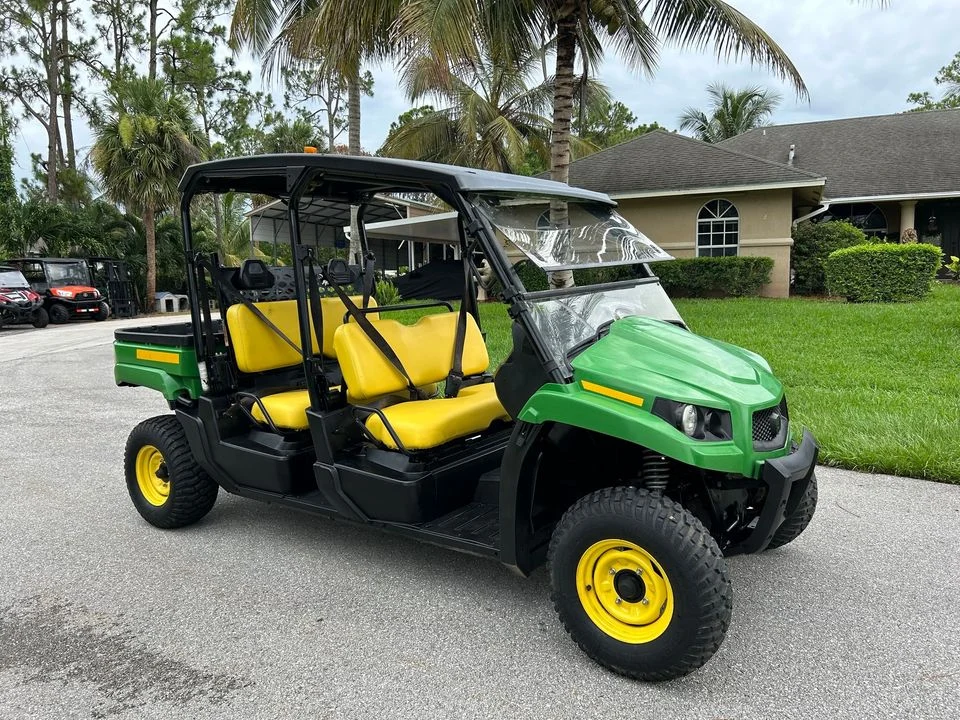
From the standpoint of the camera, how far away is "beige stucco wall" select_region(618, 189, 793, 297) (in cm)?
1689

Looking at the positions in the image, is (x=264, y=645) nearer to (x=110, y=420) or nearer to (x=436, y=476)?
(x=436, y=476)

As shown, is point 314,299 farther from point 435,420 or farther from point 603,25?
point 603,25

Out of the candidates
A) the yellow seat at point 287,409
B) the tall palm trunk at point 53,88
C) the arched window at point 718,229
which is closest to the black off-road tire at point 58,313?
the tall palm trunk at point 53,88

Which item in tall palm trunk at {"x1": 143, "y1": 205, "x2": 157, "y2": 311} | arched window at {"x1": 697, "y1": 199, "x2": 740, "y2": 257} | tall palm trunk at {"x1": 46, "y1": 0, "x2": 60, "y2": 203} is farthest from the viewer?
tall palm trunk at {"x1": 46, "y1": 0, "x2": 60, "y2": 203}

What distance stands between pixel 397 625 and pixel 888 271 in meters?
13.8

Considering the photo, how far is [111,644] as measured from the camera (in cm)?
287

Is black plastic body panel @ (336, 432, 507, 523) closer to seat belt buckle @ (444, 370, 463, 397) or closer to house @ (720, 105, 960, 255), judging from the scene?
seat belt buckle @ (444, 370, 463, 397)

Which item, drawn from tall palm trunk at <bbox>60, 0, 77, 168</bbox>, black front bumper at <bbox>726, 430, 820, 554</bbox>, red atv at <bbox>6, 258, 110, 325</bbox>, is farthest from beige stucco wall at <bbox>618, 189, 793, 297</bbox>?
tall palm trunk at <bbox>60, 0, 77, 168</bbox>

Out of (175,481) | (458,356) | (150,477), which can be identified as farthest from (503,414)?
(150,477)

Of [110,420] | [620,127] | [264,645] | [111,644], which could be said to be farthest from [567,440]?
[620,127]

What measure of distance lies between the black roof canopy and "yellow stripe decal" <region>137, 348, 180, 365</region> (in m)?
0.89

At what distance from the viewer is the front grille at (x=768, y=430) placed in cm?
257

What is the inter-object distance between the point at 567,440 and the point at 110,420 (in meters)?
5.71

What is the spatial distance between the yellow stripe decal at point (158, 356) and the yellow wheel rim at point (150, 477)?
0.51 m
